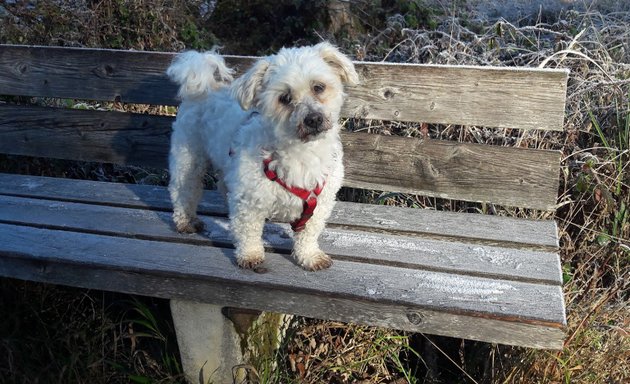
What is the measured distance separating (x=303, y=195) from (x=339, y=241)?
0.41 meters

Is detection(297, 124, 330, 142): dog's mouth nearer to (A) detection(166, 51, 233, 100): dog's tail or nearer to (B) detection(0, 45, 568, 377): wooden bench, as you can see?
(B) detection(0, 45, 568, 377): wooden bench

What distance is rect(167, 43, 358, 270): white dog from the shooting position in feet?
8.84

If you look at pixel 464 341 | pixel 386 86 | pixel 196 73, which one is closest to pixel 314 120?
pixel 196 73

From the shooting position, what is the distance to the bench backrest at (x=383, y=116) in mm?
3449

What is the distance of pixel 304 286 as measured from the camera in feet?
8.77

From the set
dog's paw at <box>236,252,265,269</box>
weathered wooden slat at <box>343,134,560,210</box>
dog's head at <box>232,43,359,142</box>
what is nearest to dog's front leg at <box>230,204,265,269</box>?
dog's paw at <box>236,252,265,269</box>

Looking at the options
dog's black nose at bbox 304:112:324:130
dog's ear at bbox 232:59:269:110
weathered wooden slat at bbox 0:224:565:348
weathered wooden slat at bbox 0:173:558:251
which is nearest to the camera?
weathered wooden slat at bbox 0:224:565:348

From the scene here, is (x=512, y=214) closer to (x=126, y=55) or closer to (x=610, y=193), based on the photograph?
(x=610, y=193)

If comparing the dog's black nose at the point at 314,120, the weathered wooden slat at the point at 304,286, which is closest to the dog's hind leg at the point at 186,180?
the weathered wooden slat at the point at 304,286

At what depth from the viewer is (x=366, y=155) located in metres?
3.77

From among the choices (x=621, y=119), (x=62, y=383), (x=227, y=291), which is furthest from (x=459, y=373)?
(x=62, y=383)

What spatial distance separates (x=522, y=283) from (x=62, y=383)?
2.10 metres

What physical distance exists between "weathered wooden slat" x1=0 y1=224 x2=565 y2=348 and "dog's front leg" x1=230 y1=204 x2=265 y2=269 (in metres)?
0.06

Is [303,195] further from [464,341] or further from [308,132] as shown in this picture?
[464,341]
